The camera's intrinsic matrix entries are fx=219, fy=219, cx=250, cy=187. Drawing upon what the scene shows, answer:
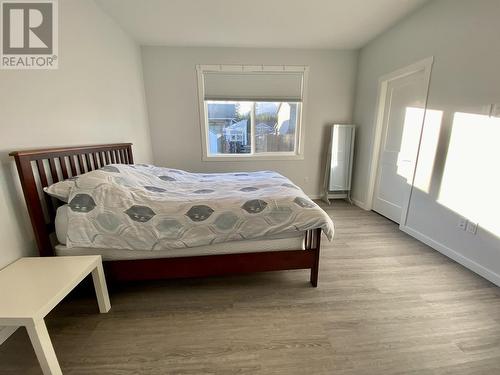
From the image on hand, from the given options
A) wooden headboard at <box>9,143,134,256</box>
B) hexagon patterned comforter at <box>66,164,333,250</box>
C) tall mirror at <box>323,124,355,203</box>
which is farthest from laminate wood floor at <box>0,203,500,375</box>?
tall mirror at <box>323,124,355,203</box>

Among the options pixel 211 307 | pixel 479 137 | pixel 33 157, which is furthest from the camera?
pixel 479 137

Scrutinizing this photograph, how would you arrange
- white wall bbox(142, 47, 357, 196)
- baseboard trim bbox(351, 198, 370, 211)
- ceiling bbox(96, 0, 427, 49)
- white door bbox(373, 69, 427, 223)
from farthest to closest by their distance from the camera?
baseboard trim bbox(351, 198, 370, 211), white wall bbox(142, 47, 357, 196), white door bbox(373, 69, 427, 223), ceiling bbox(96, 0, 427, 49)

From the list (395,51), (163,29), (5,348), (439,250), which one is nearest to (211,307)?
(5,348)

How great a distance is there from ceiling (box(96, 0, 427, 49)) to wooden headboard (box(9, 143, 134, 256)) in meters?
1.80

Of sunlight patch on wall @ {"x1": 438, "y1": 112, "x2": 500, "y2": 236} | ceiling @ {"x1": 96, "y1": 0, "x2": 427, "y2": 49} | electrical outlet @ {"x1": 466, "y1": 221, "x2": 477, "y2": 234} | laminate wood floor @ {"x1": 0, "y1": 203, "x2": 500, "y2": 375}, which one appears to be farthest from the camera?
ceiling @ {"x1": 96, "y1": 0, "x2": 427, "y2": 49}

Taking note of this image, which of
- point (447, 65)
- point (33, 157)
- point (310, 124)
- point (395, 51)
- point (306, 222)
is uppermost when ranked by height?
point (395, 51)

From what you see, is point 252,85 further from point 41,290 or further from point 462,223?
point 41,290

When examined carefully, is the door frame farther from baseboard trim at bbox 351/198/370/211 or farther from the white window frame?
the white window frame

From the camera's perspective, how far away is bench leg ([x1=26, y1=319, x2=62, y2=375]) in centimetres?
98

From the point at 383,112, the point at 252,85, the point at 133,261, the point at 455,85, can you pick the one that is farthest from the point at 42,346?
the point at 383,112

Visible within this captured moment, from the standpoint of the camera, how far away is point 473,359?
124cm

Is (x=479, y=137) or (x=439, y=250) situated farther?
(x=439, y=250)

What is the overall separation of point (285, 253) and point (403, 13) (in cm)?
313

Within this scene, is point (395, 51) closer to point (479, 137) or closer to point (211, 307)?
point (479, 137)
